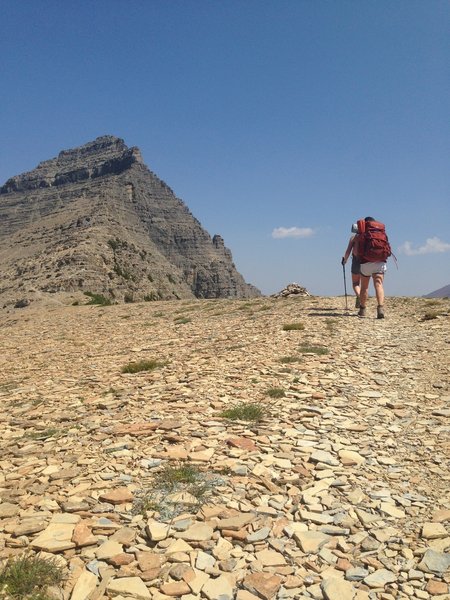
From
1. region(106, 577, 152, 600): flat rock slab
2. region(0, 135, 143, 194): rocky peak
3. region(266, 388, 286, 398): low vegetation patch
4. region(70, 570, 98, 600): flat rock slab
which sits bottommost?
region(106, 577, 152, 600): flat rock slab

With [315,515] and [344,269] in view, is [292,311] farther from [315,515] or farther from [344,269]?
[315,515]

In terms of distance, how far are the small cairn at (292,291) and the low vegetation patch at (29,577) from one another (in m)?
25.4

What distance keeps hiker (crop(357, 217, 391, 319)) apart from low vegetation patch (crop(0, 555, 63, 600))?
1502 centimetres

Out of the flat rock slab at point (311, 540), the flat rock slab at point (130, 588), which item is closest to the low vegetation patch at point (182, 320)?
the flat rock slab at point (311, 540)

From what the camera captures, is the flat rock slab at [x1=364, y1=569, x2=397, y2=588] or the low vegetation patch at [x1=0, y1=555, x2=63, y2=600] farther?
the flat rock slab at [x1=364, y1=569, x2=397, y2=588]

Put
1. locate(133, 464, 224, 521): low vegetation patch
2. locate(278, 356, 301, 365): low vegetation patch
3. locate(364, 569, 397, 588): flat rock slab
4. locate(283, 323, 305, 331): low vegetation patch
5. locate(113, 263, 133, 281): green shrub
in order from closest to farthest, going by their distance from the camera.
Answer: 1. locate(364, 569, 397, 588): flat rock slab
2. locate(133, 464, 224, 521): low vegetation patch
3. locate(278, 356, 301, 365): low vegetation patch
4. locate(283, 323, 305, 331): low vegetation patch
5. locate(113, 263, 133, 281): green shrub

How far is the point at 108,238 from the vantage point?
4021 inches

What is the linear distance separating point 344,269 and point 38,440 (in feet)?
53.0

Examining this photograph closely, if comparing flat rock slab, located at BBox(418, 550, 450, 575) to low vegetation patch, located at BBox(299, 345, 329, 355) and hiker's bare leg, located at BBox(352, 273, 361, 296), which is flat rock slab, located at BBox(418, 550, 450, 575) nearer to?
low vegetation patch, located at BBox(299, 345, 329, 355)

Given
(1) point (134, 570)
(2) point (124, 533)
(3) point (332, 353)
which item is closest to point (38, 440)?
(2) point (124, 533)

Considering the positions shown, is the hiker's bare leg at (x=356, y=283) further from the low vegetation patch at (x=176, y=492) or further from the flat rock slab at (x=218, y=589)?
the flat rock slab at (x=218, y=589)

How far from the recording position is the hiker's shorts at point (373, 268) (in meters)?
16.6

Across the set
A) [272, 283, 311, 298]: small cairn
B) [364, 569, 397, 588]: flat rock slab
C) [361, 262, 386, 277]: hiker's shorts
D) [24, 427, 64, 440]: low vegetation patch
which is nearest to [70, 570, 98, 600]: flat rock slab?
[364, 569, 397, 588]: flat rock slab

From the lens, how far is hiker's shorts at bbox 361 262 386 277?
54.6 ft
